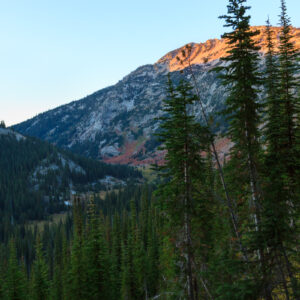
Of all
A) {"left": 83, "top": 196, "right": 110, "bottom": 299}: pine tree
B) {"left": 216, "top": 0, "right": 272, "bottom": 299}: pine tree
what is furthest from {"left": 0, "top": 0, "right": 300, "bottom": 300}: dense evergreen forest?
{"left": 83, "top": 196, "right": 110, "bottom": 299}: pine tree

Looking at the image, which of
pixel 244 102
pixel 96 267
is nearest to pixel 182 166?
pixel 244 102

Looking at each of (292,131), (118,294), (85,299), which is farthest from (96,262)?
(292,131)

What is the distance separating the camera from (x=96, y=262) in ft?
110

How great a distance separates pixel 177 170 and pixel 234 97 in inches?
214

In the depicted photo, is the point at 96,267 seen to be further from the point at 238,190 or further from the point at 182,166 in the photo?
the point at 238,190

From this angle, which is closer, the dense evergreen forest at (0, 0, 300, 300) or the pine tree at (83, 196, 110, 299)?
the dense evergreen forest at (0, 0, 300, 300)

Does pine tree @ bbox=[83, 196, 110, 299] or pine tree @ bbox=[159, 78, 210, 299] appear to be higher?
pine tree @ bbox=[159, 78, 210, 299]

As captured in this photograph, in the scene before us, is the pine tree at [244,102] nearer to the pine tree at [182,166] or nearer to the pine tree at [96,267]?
the pine tree at [182,166]

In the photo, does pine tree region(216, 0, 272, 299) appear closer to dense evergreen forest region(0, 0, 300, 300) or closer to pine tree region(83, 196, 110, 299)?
dense evergreen forest region(0, 0, 300, 300)

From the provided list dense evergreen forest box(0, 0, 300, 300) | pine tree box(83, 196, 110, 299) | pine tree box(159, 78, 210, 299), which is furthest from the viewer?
pine tree box(83, 196, 110, 299)

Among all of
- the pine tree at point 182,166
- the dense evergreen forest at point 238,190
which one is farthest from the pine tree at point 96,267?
the pine tree at point 182,166

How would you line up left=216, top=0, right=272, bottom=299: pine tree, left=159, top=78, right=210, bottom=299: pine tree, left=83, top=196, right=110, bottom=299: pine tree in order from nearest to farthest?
left=216, top=0, right=272, bottom=299: pine tree
left=159, top=78, right=210, bottom=299: pine tree
left=83, top=196, right=110, bottom=299: pine tree

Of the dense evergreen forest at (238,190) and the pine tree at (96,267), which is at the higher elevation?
the dense evergreen forest at (238,190)

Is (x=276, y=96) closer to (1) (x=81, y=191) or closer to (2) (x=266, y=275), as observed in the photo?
(2) (x=266, y=275)
